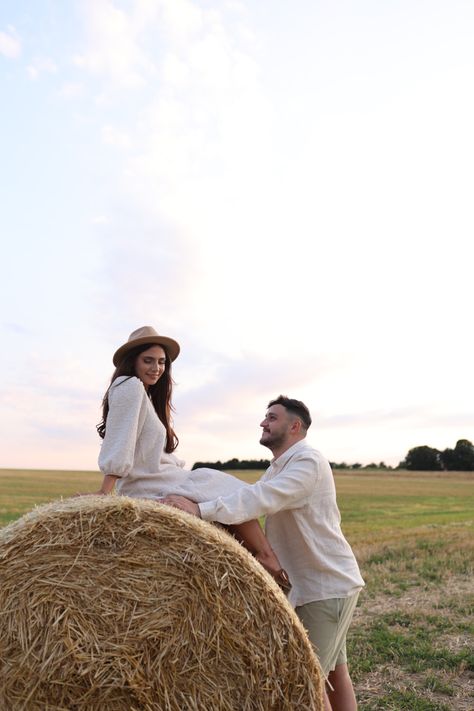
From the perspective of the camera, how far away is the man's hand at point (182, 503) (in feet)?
12.9

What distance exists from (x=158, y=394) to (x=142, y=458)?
20.1 inches

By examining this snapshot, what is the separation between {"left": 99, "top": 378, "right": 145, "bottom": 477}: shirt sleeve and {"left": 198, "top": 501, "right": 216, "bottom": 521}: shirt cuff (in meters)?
0.48

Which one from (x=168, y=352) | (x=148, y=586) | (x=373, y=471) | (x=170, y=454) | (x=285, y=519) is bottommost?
(x=148, y=586)

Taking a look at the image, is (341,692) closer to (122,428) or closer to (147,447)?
(147,447)

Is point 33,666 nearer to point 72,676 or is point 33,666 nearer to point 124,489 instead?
point 72,676

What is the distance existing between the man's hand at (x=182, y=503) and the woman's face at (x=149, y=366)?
0.77 metres

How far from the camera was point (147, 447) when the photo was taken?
4.26 meters

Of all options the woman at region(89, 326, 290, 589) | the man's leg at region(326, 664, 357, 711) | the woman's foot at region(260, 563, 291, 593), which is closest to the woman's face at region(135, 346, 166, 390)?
the woman at region(89, 326, 290, 589)

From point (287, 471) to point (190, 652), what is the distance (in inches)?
42.8

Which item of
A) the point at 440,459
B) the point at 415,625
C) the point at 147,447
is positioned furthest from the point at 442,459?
the point at 147,447

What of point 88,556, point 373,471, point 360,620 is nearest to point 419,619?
point 360,620

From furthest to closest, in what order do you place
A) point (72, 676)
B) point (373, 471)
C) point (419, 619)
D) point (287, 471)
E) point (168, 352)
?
point (373, 471) → point (419, 619) → point (168, 352) → point (287, 471) → point (72, 676)

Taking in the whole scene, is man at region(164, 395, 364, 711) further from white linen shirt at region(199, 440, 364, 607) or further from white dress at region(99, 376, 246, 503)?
white dress at region(99, 376, 246, 503)

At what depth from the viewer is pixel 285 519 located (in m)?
4.28
